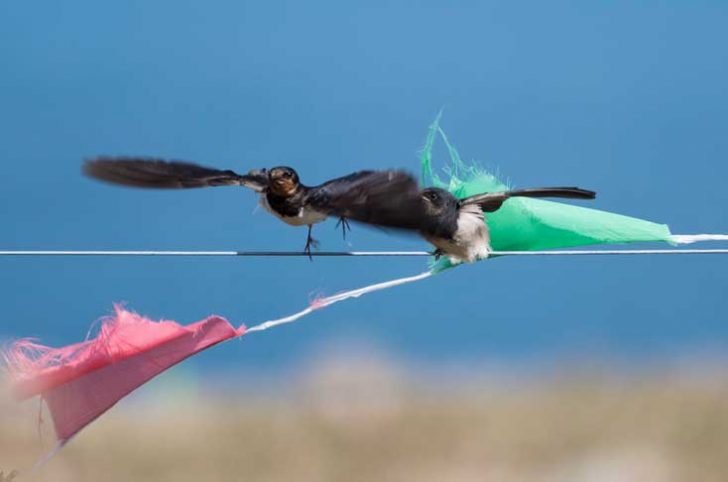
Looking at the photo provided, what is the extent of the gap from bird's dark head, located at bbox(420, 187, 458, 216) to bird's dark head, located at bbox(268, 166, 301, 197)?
233 mm

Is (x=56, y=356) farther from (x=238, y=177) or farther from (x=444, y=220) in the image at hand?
(x=444, y=220)

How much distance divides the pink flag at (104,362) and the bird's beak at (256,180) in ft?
0.79

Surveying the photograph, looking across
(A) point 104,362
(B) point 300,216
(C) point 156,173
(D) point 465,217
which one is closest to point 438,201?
(D) point 465,217

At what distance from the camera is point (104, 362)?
77.7 inches

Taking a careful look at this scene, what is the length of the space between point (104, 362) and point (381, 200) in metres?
0.56

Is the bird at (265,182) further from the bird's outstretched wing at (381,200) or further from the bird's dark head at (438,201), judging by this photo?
the bird's dark head at (438,201)

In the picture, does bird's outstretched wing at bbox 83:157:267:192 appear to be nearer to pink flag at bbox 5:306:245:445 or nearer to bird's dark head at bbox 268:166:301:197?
bird's dark head at bbox 268:166:301:197

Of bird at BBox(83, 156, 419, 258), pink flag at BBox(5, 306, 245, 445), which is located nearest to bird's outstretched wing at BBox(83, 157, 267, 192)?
bird at BBox(83, 156, 419, 258)

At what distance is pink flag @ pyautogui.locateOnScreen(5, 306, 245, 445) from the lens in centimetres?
196

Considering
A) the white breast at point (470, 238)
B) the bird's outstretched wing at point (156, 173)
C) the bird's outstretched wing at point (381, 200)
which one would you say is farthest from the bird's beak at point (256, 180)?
the white breast at point (470, 238)

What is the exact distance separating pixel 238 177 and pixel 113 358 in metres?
0.37

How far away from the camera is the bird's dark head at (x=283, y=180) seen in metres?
1.99

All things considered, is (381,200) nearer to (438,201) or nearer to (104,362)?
(438,201)

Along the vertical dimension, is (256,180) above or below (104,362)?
above
